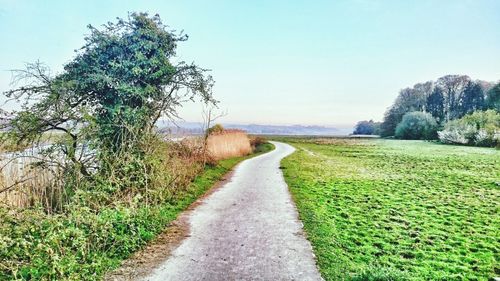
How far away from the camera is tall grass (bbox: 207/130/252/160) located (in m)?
24.1

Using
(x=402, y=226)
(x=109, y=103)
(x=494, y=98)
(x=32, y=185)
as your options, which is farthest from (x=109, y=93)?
(x=494, y=98)

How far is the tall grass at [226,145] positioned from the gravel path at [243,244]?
1076 centimetres

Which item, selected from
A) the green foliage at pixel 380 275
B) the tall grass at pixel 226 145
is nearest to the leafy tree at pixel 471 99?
the tall grass at pixel 226 145

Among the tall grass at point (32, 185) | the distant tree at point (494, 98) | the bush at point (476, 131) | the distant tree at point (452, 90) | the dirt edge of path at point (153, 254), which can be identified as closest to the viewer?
the dirt edge of path at point (153, 254)

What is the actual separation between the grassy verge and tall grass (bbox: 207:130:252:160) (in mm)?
13873

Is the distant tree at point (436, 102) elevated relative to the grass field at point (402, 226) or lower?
elevated

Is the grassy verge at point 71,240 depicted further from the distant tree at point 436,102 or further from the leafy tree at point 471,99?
the distant tree at point 436,102

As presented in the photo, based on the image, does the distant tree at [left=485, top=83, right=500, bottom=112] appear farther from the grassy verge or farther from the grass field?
the grassy verge

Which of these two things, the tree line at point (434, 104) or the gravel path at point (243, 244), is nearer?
the gravel path at point (243, 244)

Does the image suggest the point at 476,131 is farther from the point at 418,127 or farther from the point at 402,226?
the point at 402,226

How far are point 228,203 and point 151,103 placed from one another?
5942mm

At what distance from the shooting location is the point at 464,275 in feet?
19.9

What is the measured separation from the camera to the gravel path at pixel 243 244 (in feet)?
19.7

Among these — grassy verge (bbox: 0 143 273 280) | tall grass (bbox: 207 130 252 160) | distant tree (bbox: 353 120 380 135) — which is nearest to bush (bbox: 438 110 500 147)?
tall grass (bbox: 207 130 252 160)
